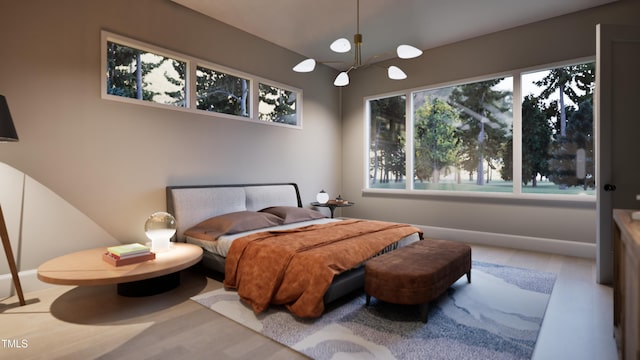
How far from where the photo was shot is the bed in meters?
2.41

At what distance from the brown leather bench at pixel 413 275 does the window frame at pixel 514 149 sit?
2.09 metres

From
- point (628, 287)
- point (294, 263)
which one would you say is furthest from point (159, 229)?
point (628, 287)

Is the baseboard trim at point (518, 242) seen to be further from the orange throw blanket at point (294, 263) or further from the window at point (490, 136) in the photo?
the orange throw blanket at point (294, 263)

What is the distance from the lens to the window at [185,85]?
3301mm

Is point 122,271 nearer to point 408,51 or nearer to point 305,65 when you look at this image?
point 305,65

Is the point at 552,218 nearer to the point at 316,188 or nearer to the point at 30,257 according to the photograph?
the point at 316,188

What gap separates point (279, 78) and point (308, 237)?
2.95m

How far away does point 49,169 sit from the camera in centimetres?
284

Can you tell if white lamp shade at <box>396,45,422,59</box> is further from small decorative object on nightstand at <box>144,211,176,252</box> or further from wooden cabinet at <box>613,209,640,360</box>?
small decorative object on nightstand at <box>144,211,176,252</box>

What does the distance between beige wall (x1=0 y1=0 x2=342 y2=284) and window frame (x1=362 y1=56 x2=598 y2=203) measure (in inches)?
84.6

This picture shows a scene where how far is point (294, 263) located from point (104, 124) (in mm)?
2363

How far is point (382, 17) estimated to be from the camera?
401cm

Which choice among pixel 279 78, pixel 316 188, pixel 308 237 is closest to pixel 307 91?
pixel 279 78

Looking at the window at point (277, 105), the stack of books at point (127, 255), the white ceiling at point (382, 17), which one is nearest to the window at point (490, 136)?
the white ceiling at point (382, 17)
